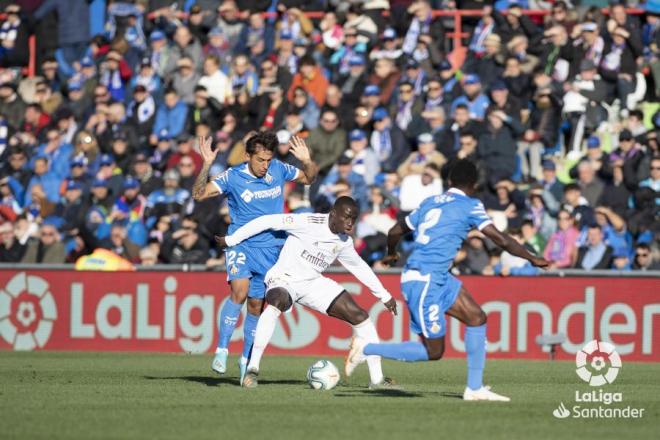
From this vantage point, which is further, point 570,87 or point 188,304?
point 570,87

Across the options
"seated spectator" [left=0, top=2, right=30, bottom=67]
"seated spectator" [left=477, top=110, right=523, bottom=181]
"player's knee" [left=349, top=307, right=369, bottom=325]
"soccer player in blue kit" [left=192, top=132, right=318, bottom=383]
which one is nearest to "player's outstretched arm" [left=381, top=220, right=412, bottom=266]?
"player's knee" [left=349, top=307, right=369, bottom=325]

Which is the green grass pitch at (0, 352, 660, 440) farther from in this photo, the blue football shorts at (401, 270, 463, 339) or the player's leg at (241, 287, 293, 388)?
the blue football shorts at (401, 270, 463, 339)

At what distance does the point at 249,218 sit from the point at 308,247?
1064 millimetres

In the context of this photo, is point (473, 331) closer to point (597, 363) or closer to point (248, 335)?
point (248, 335)

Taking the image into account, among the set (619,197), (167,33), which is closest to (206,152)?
(619,197)

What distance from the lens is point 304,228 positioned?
1381 cm

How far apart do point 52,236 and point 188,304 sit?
3.38 meters

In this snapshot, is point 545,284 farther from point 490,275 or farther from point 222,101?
point 222,101

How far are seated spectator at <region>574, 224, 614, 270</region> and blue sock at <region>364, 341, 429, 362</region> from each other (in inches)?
337

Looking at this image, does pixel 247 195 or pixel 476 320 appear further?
pixel 247 195

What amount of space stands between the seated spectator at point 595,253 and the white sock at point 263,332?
806 centimetres

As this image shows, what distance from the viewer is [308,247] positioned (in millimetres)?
13883

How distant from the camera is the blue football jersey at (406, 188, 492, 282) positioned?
1227cm

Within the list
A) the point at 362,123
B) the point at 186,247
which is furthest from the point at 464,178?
the point at 362,123
